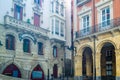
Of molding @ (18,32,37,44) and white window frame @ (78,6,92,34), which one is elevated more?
white window frame @ (78,6,92,34)

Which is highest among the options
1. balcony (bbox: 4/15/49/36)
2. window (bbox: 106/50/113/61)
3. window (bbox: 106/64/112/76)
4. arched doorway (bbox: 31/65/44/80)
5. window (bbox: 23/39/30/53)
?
balcony (bbox: 4/15/49/36)

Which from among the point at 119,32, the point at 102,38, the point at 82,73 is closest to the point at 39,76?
the point at 82,73

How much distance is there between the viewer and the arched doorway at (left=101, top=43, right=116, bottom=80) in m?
23.9

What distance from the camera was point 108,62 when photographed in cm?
2452

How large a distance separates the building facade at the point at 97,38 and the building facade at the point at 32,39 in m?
4.81

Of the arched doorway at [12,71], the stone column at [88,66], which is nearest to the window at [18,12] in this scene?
the arched doorway at [12,71]

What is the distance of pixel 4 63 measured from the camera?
954 inches

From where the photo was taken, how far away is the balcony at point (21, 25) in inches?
972

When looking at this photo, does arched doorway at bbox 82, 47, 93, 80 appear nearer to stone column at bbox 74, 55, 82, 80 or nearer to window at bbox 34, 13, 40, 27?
stone column at bbox 74, 55, 82, 80

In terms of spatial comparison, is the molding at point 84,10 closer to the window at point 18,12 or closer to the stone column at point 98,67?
the stone column at point 98,67

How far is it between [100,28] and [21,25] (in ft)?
30.2

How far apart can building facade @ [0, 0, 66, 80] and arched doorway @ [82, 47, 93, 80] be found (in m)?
4.37

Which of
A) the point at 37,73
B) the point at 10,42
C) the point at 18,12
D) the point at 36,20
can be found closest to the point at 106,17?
the point at 36,20

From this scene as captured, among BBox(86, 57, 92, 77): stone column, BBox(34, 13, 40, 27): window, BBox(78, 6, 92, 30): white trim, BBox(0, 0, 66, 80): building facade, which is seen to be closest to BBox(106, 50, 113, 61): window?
BBox(86, 57, 92, 77): stone column
